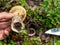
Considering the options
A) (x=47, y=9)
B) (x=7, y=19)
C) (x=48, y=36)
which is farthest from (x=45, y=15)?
(x=7, y=19)

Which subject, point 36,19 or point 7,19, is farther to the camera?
point 36,19

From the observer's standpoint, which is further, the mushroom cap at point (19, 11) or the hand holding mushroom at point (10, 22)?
the mushroom cap at point (19, 11)

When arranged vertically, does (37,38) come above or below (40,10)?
below

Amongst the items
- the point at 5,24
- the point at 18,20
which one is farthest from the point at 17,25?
the point at 5,24

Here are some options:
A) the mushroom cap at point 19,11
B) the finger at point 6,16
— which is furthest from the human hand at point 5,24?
the mushroom cap at point 19,11

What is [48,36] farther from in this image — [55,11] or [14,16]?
[14,16]

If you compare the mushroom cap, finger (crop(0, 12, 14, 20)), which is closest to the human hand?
finger (crop(0, 12, 14, 20))

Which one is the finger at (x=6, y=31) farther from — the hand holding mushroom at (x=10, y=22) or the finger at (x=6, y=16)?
the finger at (x=6, y=16)
